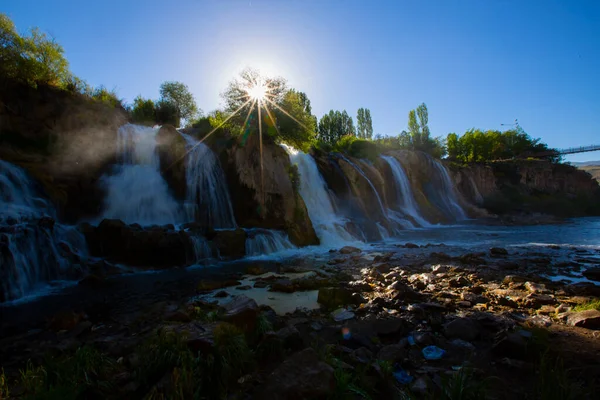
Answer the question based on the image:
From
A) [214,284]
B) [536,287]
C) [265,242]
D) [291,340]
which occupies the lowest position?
[536,287]

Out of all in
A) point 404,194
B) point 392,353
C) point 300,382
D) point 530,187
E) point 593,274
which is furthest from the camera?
point 530,187

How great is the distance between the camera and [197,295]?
8648 mm

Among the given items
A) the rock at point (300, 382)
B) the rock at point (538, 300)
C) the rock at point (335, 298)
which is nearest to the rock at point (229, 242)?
the rock at point (335, 298)

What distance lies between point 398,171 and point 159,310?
113 ft

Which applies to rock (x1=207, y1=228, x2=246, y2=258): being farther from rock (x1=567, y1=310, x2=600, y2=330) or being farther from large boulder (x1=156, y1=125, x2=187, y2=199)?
rock (x1=567, y1=310, x2=600, y2=330)

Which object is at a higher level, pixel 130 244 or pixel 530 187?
pixel 530 187

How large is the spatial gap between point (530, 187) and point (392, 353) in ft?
199

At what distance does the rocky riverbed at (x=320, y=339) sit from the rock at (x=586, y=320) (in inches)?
0.6

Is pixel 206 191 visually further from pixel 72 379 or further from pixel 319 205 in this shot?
pixel 72 379

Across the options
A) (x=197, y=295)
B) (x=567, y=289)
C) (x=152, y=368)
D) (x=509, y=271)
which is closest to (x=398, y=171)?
(x=509, y=271)

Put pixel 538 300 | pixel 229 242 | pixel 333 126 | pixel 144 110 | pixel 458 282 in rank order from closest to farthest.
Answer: pixel 538 300 < pixel 458 282 < pixel 229 242 < pixel 144 110 < pixel 333 126

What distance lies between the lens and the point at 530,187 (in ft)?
167

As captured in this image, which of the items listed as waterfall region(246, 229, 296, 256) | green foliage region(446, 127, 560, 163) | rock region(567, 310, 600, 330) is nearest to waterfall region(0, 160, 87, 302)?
waterfall region(246, 229, 296, 256)

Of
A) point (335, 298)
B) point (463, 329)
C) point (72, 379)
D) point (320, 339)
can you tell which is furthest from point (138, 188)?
point (463, 329)
